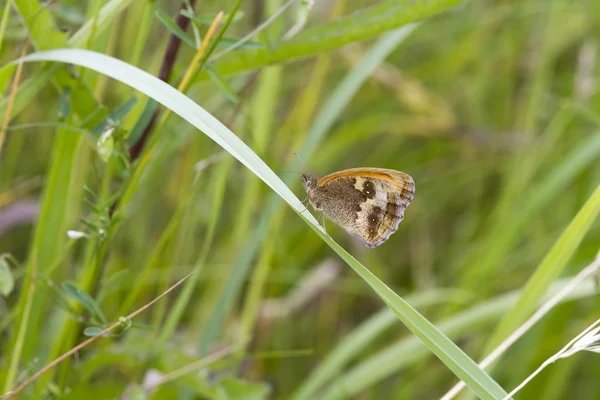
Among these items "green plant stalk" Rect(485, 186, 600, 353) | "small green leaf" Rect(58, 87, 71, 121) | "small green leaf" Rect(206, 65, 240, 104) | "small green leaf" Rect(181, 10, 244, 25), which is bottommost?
"green plant stalk" Rect(485, 186, 600, 353)

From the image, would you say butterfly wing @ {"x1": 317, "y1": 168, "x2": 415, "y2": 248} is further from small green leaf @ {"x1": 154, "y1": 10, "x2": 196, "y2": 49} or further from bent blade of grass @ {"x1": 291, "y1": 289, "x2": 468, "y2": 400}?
small green leaf @ {"x1": 154, "y1": 10, "x2": 196, "y2": 49}

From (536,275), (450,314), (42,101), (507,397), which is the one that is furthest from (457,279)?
(42,101)

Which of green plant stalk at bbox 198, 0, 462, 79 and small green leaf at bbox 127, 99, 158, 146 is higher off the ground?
green plant stalk at bbox 198, 0, 462, 79

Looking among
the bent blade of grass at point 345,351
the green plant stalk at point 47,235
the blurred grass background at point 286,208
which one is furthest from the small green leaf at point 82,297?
the bent blade of grass at point 345,351

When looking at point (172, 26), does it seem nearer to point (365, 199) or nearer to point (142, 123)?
point (142, 123)

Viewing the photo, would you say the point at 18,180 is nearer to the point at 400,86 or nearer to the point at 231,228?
the point at 231,228

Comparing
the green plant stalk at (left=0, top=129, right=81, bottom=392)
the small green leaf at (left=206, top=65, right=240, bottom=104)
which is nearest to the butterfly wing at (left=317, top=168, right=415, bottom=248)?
the small green leaf at (left=206, top=65, right=240, bottom=104)
